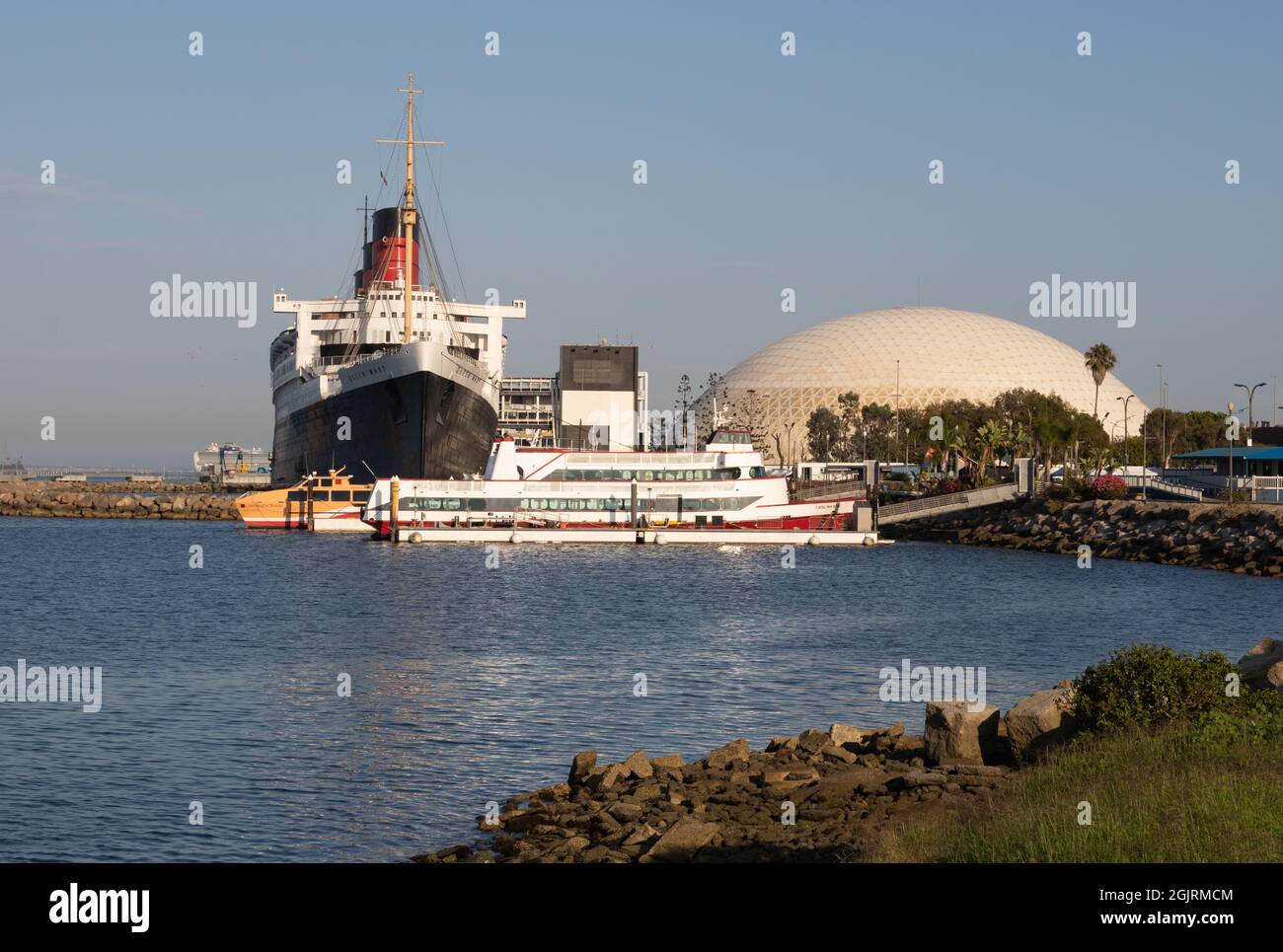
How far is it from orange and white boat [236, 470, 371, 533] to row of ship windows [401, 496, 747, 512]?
457 inches

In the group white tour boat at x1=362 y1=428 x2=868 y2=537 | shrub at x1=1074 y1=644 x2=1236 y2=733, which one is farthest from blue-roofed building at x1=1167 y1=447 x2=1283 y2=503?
shrub at x1=1074 y1=644 x2=1236 y2=733

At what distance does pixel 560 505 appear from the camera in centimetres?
8819

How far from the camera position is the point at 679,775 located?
74.4 feet

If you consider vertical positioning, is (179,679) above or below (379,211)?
below

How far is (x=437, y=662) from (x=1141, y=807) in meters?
25.3

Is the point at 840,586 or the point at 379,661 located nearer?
the point at 379,661

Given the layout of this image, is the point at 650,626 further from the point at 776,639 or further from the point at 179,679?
the point at 179,679

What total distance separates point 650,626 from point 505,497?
139 ft
